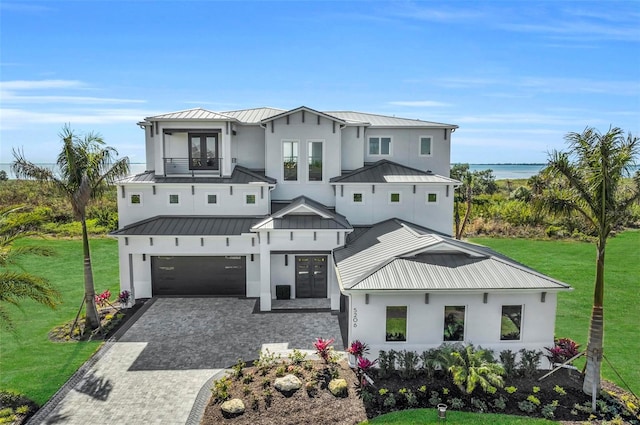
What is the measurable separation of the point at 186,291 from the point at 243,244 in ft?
13.2

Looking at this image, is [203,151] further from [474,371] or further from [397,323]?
[474,371]

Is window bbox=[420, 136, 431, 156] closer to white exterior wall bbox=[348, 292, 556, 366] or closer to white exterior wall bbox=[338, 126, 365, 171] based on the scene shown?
white exterior wall bbox=[338, 126, 365, 171]

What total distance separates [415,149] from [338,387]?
15.0 meters

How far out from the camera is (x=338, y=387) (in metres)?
12.1

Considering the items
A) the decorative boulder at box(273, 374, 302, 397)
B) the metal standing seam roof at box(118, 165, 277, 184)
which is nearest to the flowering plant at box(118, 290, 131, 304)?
the metal standing seam roof at box(118, 165, 277, 184)

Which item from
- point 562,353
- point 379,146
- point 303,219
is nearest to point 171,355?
point 303,219

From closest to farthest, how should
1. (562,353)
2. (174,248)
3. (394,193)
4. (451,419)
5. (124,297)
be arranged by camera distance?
(451,419)
(562,353)
(124,297)
(174,248)
(394,193)

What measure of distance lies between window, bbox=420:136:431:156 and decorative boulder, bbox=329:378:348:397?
48.7 feet

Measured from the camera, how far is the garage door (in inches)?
822

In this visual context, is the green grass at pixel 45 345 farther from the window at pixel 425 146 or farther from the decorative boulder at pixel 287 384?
the window at pixel 425 146

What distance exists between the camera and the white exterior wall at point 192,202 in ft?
68.4

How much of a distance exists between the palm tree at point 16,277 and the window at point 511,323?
1332cm

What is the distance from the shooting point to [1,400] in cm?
1188

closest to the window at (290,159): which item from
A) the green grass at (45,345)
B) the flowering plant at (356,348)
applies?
the flowering plant at (356,348)
